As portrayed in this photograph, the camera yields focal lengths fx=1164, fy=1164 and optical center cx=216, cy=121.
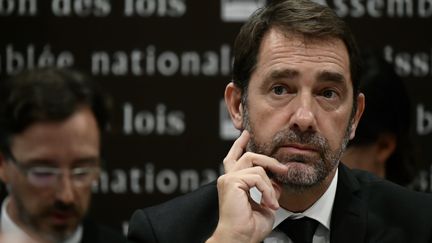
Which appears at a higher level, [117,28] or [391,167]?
[117,28]

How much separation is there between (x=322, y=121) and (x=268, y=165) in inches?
→ 9.1

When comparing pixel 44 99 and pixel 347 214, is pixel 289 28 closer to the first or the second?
pixel 347 214

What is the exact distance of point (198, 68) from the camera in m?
5.31

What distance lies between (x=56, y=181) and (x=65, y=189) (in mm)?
40

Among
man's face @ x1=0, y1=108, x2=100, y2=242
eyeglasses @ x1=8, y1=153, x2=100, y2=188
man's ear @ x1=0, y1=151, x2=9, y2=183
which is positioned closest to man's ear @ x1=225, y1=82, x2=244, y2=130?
man's face @ x1=0, y1=108, x2=100, y2=242

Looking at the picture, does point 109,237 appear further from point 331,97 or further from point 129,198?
point 129,198

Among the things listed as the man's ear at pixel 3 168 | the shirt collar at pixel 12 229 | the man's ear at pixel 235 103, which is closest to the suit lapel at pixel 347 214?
the man's ear at pixel 235 103

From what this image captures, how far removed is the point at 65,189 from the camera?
11.6 feet

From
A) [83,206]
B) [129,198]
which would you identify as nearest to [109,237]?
[83,206]

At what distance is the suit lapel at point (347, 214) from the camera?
396cm

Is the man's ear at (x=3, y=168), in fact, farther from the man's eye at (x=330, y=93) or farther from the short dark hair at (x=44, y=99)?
the man's eye at (x=330, y=93)

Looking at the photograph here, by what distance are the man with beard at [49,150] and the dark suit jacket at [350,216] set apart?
359 millimetres

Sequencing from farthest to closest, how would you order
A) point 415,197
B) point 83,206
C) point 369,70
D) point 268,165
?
point 369,70 < point 415,197 < point 268,165 < point 83,206

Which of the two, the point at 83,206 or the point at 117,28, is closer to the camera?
the point at 83,206
